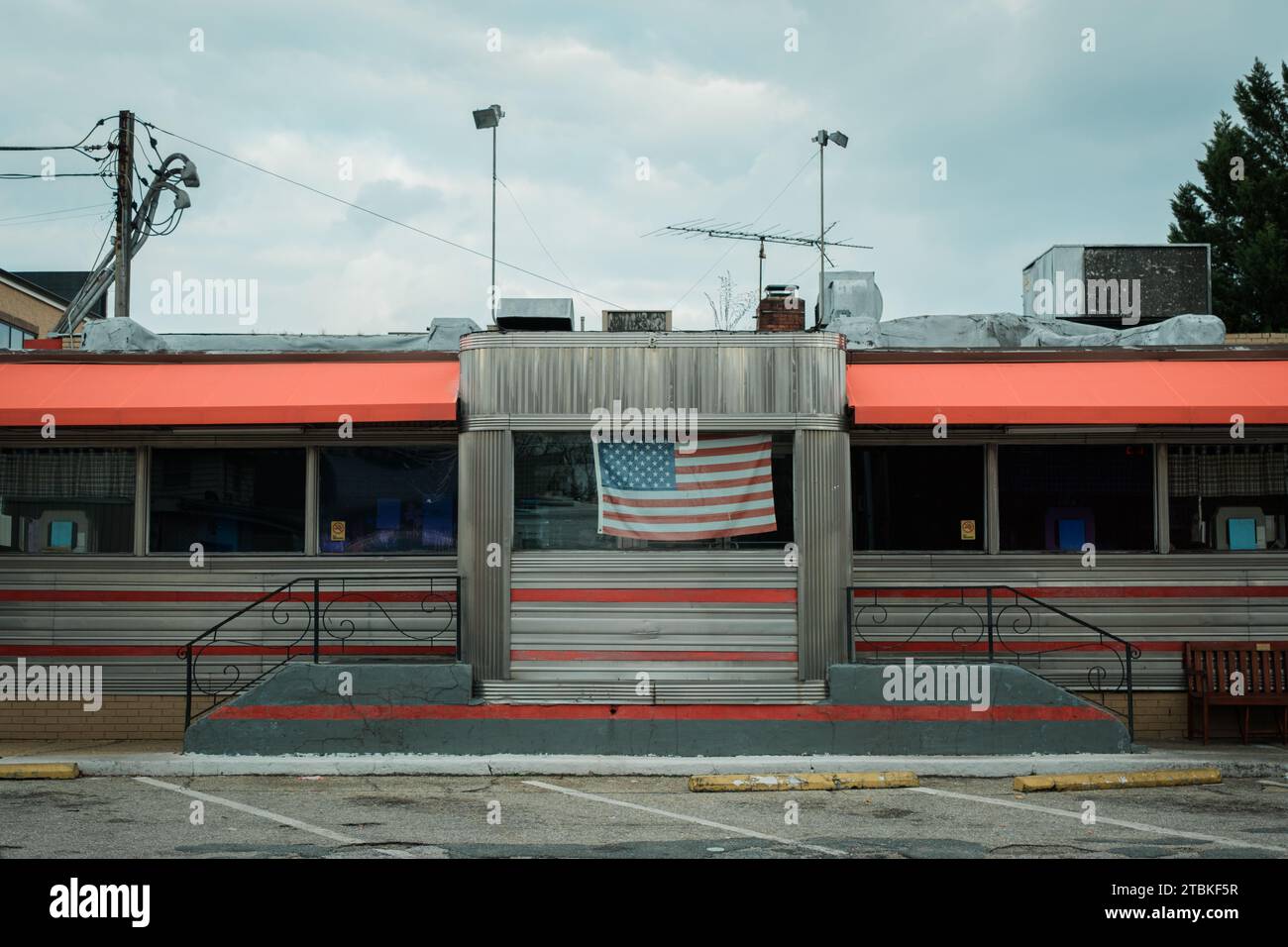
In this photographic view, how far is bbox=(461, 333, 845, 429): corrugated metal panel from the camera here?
12.9 metres

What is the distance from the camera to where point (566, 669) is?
12742 mm

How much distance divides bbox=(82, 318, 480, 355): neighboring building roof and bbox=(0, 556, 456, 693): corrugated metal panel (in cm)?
233

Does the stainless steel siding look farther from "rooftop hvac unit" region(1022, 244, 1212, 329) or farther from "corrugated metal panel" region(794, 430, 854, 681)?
"rooftop hvac unit" region(1022, 244, 1212, 329)

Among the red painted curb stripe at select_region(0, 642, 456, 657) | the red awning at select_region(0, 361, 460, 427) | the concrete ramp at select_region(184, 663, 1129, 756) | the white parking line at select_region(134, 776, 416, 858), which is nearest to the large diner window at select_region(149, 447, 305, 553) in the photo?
the red awning at select_region(0, 361, 460, 427)

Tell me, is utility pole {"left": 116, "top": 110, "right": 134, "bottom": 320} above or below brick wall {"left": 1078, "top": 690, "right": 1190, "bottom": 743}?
above

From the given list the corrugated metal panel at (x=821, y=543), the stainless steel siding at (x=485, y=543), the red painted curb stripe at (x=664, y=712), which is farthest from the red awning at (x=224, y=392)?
the corrugated metal panel at (x=821, y=543)

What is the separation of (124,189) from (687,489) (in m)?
14.8

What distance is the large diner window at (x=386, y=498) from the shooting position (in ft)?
45.5

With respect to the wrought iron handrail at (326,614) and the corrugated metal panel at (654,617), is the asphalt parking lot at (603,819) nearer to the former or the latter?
the corrugated metal panel at (654,617)

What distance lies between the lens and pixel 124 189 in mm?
23281

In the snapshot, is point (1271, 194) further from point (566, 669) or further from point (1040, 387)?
point (566, 669)

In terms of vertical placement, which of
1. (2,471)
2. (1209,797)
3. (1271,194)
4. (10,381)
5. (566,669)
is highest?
(1271,194)
